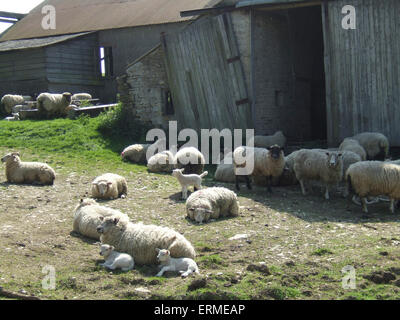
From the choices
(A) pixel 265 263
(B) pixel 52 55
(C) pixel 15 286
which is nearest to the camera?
(C) pixel 15 286

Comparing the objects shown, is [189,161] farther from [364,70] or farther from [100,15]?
[100,15]

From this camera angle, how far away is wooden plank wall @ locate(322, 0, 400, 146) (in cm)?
1723

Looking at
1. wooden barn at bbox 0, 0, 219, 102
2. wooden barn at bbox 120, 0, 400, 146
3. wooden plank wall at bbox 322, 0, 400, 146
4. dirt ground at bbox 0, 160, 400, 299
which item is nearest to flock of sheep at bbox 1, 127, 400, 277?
dirt ground at bbox 0, 160, 400, 299

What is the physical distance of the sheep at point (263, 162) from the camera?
571 inches

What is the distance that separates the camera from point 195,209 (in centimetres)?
1121

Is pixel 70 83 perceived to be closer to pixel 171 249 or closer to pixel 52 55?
pixel 52 55

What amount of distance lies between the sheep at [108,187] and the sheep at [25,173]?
186cm

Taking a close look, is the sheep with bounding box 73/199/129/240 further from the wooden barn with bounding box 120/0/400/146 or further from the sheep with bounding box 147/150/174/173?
the wooden barn with bounding box 120/0/400/146

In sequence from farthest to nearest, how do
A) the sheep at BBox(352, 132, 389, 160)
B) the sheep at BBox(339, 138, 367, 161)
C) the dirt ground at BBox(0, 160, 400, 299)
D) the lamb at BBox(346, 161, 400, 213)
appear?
the sheep at BBox(352, 132, 389, 160) → the sheep at BBox(339, 138, 367, 161) → the lamb at BBox(346, 161, 400, 213) → the dirt ground at BBox(0, 160, 400, 299)

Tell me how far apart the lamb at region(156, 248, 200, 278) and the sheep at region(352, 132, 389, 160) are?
10.1 m

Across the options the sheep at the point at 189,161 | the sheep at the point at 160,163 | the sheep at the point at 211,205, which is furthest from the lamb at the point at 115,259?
the sheep at the point at 160,163

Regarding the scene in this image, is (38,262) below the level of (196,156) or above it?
below

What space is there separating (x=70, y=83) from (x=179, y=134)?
11490 mm
